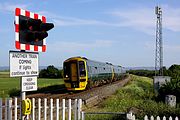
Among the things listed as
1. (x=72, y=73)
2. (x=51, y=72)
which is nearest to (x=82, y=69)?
(x=72, y=73)

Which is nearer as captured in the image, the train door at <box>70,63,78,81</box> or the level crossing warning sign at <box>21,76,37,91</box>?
the level crossing warning sign at <box>21,76,37,91</box>

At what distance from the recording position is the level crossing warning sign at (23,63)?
7918 mm

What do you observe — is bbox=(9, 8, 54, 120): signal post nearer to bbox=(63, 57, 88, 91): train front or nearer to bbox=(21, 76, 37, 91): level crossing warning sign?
bbox=(21, 76, 37, 91): level crossing warning sign

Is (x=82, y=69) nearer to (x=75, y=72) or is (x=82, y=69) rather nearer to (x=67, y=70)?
(x=75, y=72)

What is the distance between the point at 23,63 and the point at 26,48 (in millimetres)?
353

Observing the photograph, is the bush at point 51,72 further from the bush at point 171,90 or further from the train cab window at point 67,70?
the bush at point 171,90

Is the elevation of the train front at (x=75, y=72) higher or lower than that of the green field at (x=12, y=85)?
higher

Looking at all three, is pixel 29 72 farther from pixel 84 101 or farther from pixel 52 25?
pixel 84 101

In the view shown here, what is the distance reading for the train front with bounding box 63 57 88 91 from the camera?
29.5m

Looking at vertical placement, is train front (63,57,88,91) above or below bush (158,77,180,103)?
above

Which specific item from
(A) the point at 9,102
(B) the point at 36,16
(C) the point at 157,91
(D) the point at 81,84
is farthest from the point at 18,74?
(D) the point at 81,84

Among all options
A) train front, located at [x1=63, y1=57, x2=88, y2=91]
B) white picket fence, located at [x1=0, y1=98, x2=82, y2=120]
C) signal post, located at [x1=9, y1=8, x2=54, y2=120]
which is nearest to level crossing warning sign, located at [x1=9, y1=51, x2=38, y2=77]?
signal post, located at [x1=9, y1=8, x2=54, y2=120]

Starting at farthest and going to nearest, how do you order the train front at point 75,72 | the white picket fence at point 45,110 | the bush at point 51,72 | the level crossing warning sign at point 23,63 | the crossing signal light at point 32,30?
the bush at point 51,72
the train front at point 75,72
the white picket fence at point 45,110
the crossing signal light at point 32,30
the level crossing warning sign at point 23,63

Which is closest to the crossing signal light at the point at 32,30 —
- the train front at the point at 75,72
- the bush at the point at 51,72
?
A: the train front at the point at 75,72
